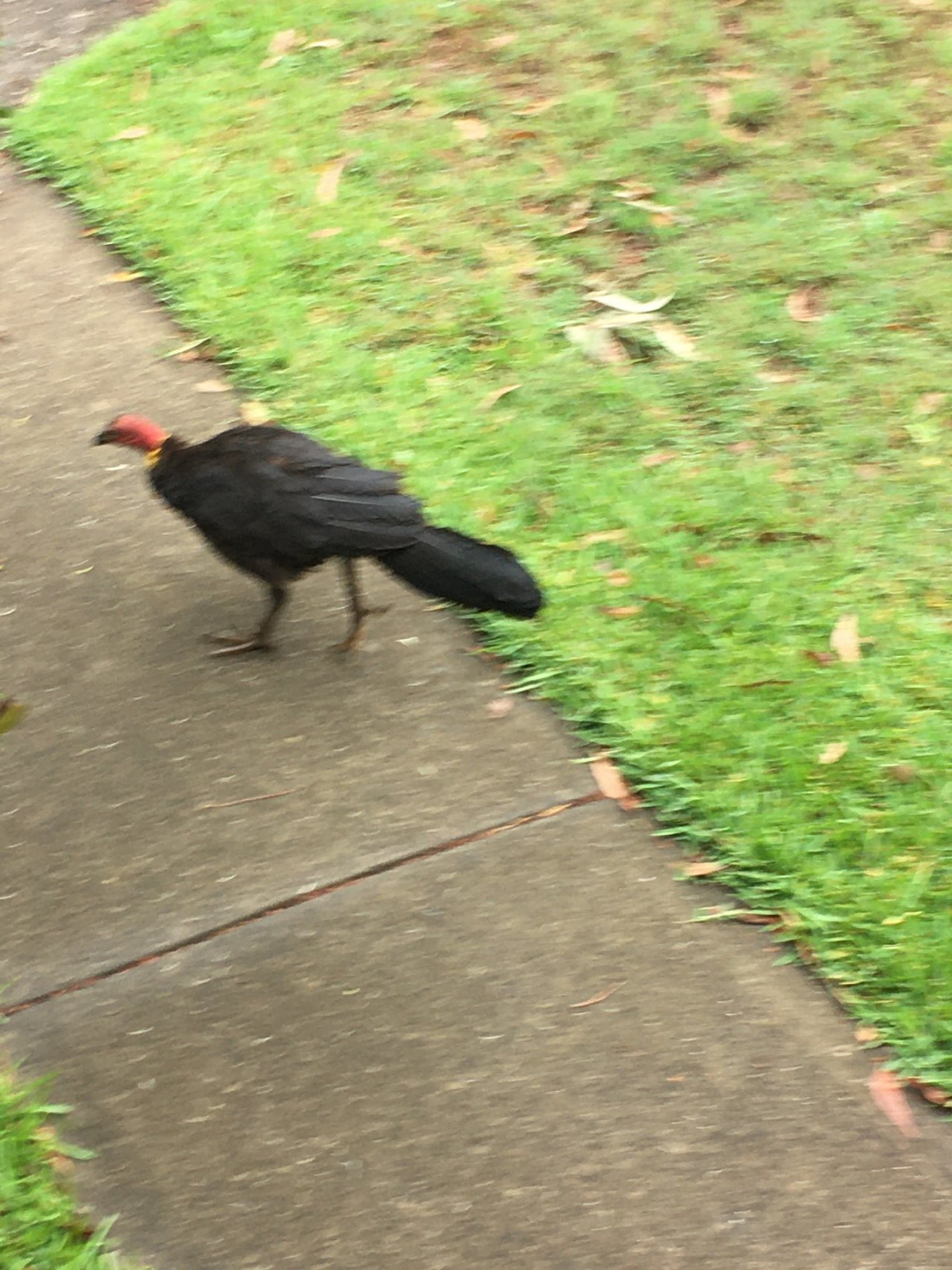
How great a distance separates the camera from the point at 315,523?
3895 mm

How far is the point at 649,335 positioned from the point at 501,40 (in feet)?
8.03

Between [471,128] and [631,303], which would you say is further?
[471,128]

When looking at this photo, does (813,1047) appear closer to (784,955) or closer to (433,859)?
(784,955)

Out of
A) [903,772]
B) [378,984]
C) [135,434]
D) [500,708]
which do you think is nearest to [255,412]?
[135,434]

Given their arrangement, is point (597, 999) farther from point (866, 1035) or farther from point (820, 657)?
point (820, 657)

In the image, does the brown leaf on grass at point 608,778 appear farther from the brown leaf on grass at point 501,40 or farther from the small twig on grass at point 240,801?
the brown leaf on grass at point 501,40

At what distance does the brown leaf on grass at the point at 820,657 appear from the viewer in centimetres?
409

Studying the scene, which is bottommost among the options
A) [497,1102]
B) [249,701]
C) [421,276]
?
[497,1102]

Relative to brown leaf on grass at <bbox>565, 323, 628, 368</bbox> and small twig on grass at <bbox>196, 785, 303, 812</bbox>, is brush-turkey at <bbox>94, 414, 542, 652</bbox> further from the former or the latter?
brown leaf on grass at <bbox>565, 323, 628, 368</bbox>

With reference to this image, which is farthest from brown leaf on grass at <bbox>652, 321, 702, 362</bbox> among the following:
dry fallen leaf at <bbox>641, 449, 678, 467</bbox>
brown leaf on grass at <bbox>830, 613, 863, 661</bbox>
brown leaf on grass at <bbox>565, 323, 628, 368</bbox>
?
brown leaf on grass at <bbox>830, 613, 863, 661</bbox>

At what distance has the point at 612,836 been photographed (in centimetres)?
371

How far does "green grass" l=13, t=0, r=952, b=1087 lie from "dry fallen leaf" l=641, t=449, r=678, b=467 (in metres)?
0.04

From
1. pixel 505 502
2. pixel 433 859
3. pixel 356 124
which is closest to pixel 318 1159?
pixel 433 859

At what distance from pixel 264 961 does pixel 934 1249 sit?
1574mm
